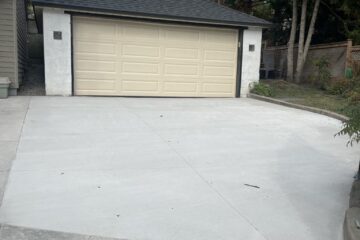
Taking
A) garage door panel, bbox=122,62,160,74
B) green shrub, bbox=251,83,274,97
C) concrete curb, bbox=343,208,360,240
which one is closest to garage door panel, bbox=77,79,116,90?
garage door panel, bbox=122,62,160,74

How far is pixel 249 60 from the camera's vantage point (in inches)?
524

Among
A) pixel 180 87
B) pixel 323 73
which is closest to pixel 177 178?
pixel 180 87

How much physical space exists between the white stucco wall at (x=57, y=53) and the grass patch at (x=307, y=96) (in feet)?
21.8

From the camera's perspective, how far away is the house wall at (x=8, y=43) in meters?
10.5

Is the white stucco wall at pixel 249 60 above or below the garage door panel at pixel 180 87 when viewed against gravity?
above

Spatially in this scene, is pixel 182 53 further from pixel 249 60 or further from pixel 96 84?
pixel 96 84

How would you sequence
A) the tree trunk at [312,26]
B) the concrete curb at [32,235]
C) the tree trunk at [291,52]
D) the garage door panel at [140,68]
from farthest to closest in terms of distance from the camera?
the tree trunk at [291,52] → the tree trunk at [312,26] → the garage door panel at [140,68] → the concrete curb at [32,235]

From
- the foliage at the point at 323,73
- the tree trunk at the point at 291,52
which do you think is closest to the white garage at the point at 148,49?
the foliage at the point at 323,73

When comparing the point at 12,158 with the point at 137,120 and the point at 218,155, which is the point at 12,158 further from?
the point at 137,120

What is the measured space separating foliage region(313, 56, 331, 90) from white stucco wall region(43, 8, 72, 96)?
9.13 metres

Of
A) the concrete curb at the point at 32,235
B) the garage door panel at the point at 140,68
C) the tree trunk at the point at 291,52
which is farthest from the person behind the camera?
the tree trunk at the point at 291,52

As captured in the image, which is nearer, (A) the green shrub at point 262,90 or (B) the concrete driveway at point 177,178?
(B) the concrete driveway at point 177,178

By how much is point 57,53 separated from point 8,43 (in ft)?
4.19

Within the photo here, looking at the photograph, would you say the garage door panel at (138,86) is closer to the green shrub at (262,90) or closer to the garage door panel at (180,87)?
the garage door panel at (180,87)
